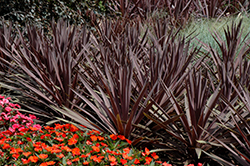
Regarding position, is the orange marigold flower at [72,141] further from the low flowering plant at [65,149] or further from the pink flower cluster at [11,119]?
the pink flower cluster at [11,119]

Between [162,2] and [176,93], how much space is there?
4.96 metres

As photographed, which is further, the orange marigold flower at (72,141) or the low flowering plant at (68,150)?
the orange marigold flower at (72,141)

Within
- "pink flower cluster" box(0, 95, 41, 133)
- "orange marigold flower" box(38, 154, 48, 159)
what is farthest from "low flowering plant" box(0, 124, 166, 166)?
"pink flower cluster" box(0, 95, 41, 133)

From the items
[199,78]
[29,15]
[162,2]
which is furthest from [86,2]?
[199,78]

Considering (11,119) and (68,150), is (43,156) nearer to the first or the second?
(68,150)

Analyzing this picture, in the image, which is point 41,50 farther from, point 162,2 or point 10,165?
point 162,2

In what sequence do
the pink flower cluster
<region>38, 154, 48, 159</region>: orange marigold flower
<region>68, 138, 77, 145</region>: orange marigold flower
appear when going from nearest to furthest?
<region>38, 154, 48, 159</region>: orange marigold flower < <region>68, 138, 77, 145</region>: orange marigold flower < the pink flower cluster

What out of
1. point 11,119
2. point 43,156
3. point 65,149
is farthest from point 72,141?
point 11,119

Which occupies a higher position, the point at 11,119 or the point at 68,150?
the point at 68,150

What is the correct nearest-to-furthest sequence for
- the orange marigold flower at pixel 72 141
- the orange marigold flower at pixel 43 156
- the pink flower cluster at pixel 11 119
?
1. the orange marigold flower at pixel 43 156
2. the orange marigold flower at pixel 72 141
3. the pink flower cluster at pixel 11 119

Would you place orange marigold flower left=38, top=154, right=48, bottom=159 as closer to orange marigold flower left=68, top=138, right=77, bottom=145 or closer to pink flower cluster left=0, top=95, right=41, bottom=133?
orange marigold flower left=68, top=138, right=77, bottom=145

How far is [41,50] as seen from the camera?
10.1 ft

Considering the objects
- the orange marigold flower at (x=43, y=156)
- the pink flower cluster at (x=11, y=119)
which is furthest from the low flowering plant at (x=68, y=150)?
the pink flower cluster at (x=11, y=119)

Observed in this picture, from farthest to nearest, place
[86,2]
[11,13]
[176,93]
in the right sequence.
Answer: [86,2] < [11,13] < [176,93]
